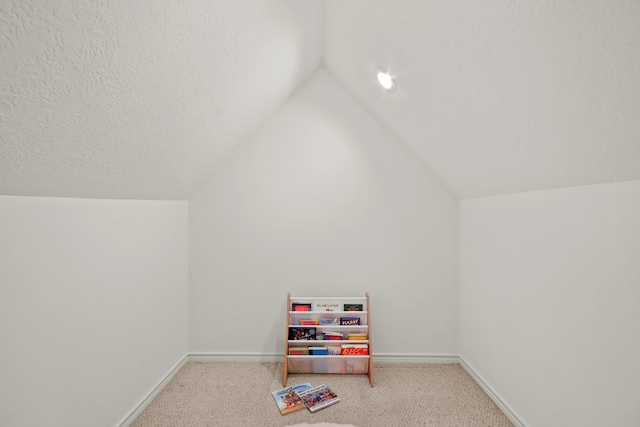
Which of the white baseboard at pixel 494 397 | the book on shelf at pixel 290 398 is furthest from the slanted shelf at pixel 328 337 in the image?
the white baseboard at pixel 494 397

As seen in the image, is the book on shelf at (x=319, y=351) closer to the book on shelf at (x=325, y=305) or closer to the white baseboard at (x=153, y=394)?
the book on shelf at (x=325, y=305)

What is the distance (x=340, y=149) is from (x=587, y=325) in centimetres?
183

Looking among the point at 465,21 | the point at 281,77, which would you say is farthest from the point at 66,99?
the point at 281,77

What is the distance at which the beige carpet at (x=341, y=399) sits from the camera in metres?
1.96

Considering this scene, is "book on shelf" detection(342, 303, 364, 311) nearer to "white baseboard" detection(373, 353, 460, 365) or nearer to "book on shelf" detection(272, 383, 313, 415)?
"white baseboard" detection(373, 353, 460, 365)

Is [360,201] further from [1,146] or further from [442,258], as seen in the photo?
[1,146]

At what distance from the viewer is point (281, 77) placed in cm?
229

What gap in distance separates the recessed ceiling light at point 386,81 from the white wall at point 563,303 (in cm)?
89

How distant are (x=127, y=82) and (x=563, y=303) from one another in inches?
74.5

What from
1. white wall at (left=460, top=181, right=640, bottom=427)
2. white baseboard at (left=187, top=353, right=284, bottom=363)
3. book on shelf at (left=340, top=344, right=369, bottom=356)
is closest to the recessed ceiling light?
white wall at (left=460, top=181, right=640, bottom=427)

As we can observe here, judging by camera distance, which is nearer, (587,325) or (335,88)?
(587,325)

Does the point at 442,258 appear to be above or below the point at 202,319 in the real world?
above

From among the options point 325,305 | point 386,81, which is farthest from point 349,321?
point 386,81

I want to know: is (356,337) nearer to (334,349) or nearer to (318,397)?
(334,349)
